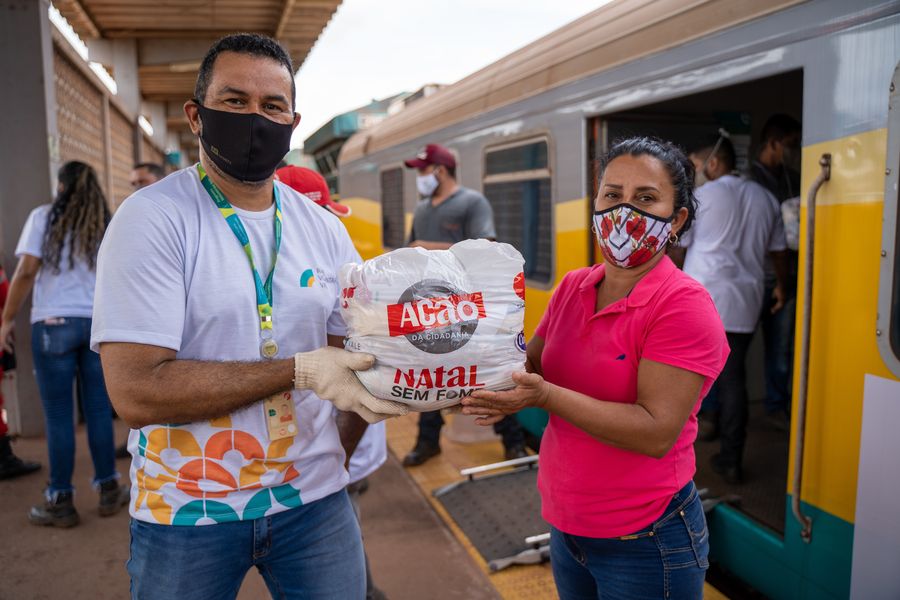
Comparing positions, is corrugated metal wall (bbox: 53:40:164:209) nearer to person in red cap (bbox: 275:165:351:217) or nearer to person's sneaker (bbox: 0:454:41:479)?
person's sneaker (bbox: 0:454:41:479)

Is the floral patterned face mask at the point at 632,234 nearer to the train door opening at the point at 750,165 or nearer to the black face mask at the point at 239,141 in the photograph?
the black face mask at the point at 239,141

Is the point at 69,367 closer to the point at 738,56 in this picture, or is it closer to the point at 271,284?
the point at 271,284

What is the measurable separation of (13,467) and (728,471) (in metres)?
4.20

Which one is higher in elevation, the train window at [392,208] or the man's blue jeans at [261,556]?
the train window at [392,208]

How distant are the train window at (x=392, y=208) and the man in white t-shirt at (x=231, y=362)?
18.6ft

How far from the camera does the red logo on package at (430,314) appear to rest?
Result: 4.75ft

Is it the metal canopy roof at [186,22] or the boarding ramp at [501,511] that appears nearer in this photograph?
the boarding ramp at [501,511]

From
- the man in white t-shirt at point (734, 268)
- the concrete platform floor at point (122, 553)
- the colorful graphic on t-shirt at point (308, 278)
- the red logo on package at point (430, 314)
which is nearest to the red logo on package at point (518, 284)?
the red logo on package at point (430, 314)

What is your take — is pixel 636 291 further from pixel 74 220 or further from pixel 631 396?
pixel 74 220

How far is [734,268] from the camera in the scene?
150 inches

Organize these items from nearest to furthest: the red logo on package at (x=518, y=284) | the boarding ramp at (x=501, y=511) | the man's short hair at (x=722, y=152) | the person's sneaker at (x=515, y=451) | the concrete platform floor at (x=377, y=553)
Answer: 1. the red logo on package at (x=518, y=284)
2. the concrete platform floor at (x=377, y=553)
3. the boarding ramp at (x=501, y=511)
4. the man's short hair at (x=722, y=152)
5. the person's sneaker at (x=515, y=451)

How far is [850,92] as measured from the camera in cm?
233

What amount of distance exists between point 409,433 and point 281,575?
3622 millimetres

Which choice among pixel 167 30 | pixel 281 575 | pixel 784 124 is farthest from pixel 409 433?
pixel 167 30
